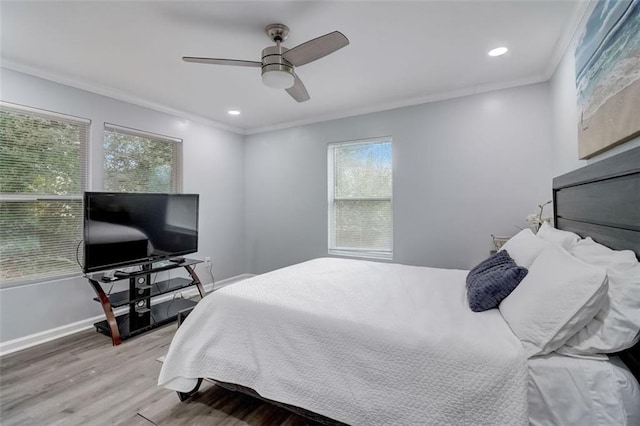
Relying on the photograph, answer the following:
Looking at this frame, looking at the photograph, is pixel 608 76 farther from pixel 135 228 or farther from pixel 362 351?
pixel 135 228

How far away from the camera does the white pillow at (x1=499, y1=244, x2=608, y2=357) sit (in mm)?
1143

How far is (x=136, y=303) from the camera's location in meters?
3.10

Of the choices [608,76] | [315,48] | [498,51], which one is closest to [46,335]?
[315,48]

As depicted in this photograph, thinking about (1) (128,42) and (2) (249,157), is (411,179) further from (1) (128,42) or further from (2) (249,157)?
(1) (128,42)

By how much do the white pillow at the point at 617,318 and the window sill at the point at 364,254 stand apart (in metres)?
2.63

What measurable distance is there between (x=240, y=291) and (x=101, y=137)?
262cm

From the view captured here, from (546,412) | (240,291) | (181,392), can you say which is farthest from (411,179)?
(181,392)

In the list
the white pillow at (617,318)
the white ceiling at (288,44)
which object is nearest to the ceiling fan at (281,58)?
the white ceiling at (288,44)

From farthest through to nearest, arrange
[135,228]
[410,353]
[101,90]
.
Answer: [101,90] → [135,228] → [410,353]

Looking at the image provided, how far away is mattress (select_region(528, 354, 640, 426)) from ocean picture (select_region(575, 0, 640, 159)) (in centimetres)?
105

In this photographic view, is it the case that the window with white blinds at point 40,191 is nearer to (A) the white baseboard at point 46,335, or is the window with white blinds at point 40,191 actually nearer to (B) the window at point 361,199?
(A) the white baseboard at point 46,335

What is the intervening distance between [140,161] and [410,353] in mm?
3715

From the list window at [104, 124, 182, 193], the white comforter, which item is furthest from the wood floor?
window at [104, 124, 182, 193]

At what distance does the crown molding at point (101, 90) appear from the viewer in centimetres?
269
